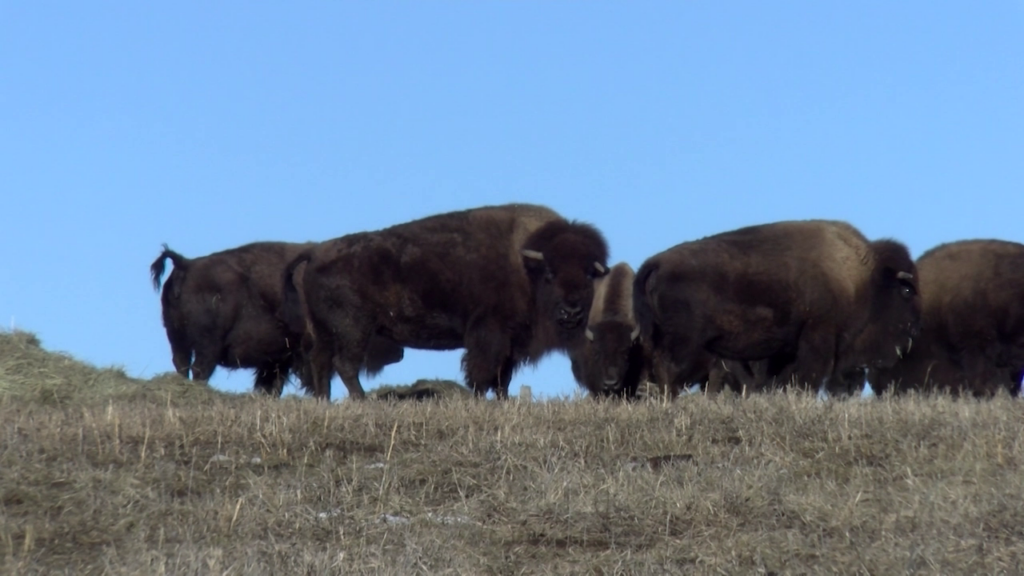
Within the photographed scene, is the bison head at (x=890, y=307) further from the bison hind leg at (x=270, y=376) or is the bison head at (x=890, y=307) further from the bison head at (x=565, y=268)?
the bison hind leg at (x=270, y=376)

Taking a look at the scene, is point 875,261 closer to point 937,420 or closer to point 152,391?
point 937,420

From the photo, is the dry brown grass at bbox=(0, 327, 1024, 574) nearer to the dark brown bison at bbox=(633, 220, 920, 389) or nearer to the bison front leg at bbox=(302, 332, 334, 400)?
the dark brown bison at bbox=(633, 220, 920, 389)

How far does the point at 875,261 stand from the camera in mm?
14586

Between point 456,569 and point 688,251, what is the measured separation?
8140mm

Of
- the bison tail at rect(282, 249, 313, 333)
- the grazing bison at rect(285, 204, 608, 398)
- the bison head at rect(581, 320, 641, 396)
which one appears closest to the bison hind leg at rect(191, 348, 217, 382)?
the bison tail at rect(282, 249, 313, 333)

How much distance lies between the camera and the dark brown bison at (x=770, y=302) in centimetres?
1405

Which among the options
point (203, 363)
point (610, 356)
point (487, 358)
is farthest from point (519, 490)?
point (203, 363)

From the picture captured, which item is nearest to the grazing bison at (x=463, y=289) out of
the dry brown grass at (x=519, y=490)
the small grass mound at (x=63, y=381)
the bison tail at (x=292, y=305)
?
the bison tail at (x=292, y=305)

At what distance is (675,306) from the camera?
46.3ft

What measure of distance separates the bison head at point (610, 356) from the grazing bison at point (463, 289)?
72 cm

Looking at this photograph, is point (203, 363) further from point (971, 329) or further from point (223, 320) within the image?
point (971, 329)

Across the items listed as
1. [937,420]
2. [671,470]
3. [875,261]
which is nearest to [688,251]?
[875,261]

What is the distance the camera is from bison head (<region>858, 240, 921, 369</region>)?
14523 mm

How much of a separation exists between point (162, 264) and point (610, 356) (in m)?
7.37
